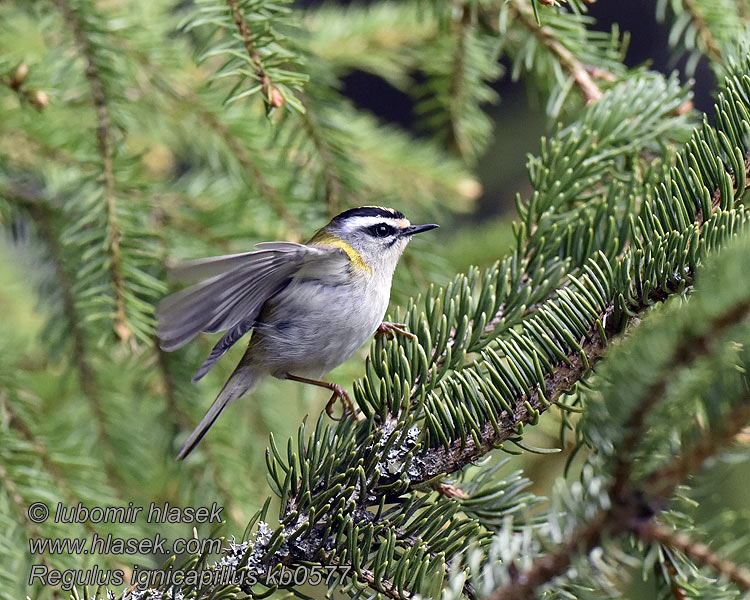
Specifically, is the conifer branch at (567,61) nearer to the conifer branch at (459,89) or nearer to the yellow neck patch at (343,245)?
the conifer branch at (459,89)

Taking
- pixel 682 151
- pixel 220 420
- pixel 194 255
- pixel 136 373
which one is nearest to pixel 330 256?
pixel 194 255

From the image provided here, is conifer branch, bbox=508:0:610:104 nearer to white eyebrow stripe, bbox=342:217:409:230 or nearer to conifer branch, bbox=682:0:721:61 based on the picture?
conifer branch, bbox=682:0:721:61

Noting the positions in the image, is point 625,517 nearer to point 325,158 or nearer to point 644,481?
point 644,481

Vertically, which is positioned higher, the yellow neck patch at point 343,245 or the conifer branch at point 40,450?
the yellow neck patch at point 343,245

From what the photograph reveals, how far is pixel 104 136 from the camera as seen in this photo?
5.33 feet

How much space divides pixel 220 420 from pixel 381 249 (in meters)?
0.62

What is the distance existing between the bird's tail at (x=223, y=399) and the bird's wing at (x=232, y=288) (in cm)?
14

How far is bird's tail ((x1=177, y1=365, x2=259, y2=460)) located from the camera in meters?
1.63

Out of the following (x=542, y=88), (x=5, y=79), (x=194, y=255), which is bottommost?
(x=194, y=255)

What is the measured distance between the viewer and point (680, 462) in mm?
588

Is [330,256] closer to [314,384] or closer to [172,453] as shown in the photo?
[314,384]

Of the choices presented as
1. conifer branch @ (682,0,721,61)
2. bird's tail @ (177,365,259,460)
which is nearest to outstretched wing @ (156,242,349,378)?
bird's tail @ (177,365,259,460)

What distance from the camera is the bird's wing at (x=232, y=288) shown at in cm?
132

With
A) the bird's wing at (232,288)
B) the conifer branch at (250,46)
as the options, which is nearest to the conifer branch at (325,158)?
the bird's wing at (232,288)
